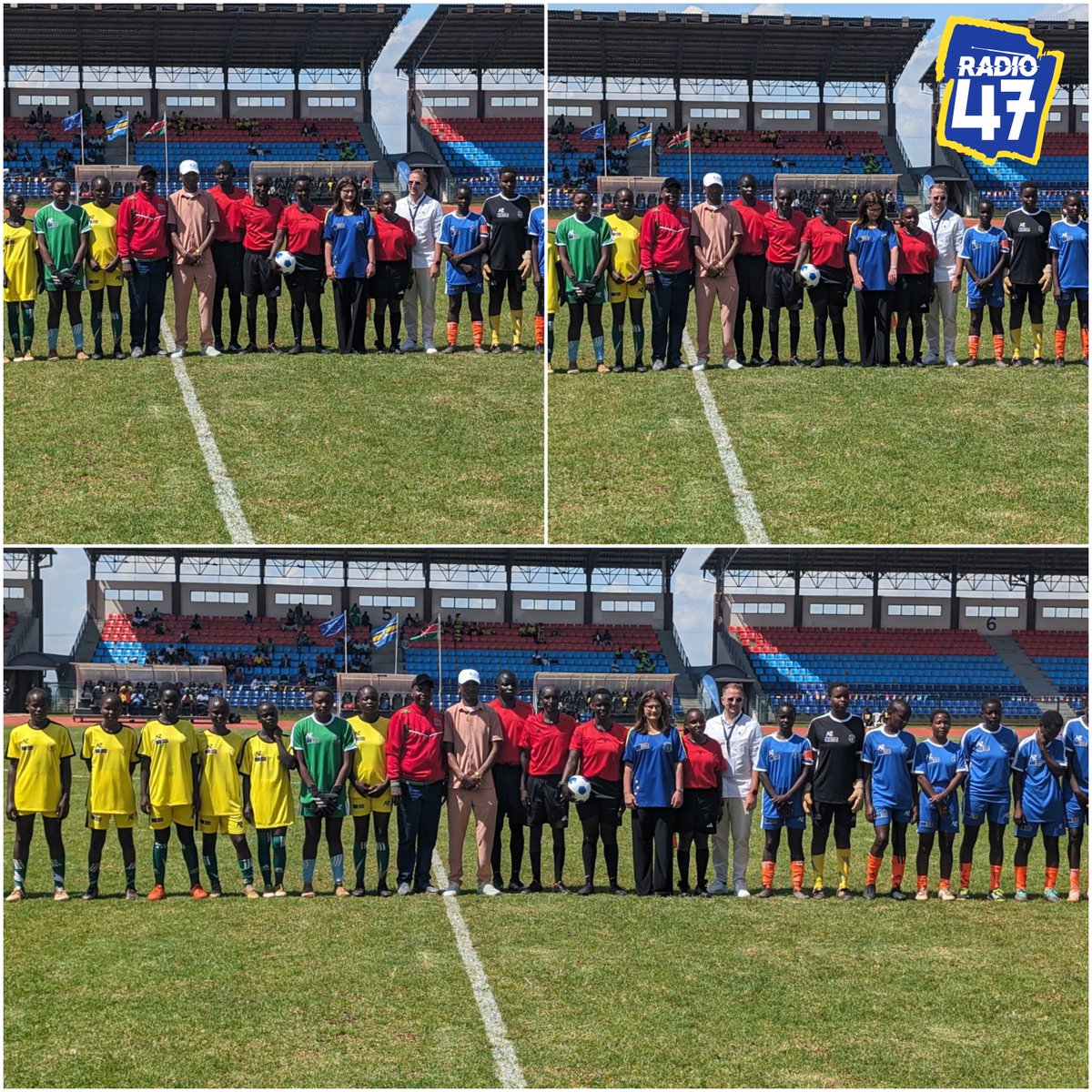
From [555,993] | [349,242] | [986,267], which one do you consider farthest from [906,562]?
[555,993]

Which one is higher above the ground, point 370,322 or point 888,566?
point 370,322

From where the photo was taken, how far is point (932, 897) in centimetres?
1182

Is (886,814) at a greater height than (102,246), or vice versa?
(102,246)

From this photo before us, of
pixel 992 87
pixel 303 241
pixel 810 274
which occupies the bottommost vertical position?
pixel 810 274

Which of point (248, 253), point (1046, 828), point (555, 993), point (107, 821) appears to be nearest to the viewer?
point (555, 993)

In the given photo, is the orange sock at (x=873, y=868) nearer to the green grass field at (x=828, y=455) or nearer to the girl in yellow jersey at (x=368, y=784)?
the green grass field at (x=828, y=455)

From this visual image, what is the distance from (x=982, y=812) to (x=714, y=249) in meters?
5.19

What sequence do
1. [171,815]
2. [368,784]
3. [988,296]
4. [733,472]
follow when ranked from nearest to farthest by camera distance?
[171,815], [368,784], [733,472], [988,296]

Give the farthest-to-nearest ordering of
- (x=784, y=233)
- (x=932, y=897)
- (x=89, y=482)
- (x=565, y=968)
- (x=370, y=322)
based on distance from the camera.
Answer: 1. (x=370, y=322)
2. (x=784, y=233)
3. (x=89, y=482)
4. (x=932, y=897)
5. (x=565, y=968)

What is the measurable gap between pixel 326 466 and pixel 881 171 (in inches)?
465

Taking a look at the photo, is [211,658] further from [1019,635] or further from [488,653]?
[1019,635]

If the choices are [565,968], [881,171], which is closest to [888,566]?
[881,171]

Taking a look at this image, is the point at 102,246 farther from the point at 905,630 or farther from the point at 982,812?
the point at 905,630

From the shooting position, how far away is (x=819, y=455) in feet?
46.2
